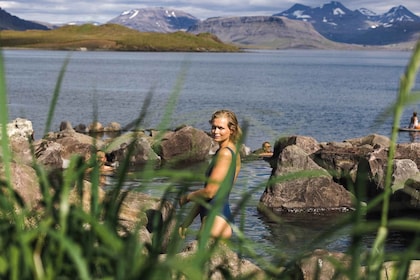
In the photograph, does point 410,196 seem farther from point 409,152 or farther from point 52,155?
point 52,155

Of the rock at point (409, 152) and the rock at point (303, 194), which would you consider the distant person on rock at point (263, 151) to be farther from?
the rock at point (409, 152)

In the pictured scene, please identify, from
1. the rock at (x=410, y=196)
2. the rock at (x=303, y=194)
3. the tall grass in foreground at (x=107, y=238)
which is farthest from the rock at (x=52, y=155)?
the tall grass in foreground at (x=107, y=238)

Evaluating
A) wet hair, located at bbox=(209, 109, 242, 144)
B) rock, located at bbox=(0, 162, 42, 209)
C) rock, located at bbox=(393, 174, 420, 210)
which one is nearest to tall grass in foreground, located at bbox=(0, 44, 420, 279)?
rock, located at bbox=(0, 162, 42, 209)

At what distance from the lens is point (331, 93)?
287 ft

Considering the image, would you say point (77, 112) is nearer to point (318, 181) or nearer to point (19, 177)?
point (318, 181)

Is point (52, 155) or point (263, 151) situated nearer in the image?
point (263, 151)

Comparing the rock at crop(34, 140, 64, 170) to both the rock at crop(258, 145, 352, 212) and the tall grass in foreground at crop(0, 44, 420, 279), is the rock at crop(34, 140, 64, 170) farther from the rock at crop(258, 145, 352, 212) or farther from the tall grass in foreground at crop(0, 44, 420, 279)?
the tall grass in foreground at crop(0, 44, 420, 279)

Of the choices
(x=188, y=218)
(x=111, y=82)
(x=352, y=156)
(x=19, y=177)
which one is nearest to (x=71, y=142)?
(x=352, y=156)

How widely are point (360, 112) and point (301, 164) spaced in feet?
143

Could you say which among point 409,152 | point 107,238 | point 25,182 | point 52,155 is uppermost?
point 107,238

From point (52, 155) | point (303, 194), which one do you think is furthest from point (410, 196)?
point (52, 155)

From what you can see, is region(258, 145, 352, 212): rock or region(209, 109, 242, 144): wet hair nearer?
region(209, 109, 242, 144): wet hair

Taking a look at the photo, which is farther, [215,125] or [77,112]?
[77,112]

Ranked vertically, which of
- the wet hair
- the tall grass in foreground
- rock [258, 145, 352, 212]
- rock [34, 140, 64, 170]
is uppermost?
the tall grass in foreground
